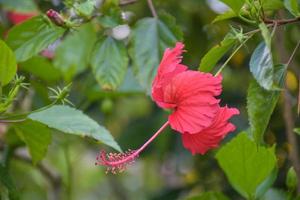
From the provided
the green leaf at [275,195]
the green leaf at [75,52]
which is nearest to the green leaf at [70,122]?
the green leaf at [275,195]

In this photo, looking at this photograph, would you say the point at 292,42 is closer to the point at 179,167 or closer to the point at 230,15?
the point at 179,167

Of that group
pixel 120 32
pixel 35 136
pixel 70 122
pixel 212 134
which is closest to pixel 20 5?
pixel 120 32

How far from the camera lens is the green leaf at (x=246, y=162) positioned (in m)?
1.23

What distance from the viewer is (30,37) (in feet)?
4.35

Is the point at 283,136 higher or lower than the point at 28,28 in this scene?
lower

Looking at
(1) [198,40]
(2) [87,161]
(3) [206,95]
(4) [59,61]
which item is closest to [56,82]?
(4) [59,61]

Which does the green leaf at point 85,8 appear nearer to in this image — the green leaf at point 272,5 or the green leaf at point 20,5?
the green leaf at point 272,5

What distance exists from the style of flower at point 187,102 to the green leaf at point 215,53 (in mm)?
40

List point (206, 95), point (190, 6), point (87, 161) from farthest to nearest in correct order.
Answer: point (87, 161) < point (190, 6) < point (206, 95)

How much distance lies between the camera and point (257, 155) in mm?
1229

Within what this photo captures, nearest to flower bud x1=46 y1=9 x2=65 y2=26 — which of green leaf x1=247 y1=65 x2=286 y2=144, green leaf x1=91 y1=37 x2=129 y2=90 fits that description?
green leaf x1=91 y1=37 x2=129 y2=90

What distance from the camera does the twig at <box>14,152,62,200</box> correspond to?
6.20 ft

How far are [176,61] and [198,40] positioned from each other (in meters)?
0.90

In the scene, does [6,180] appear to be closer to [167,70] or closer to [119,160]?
[119,160]
